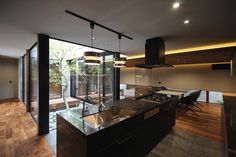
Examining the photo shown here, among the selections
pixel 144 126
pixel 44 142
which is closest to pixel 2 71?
pixel 44 142

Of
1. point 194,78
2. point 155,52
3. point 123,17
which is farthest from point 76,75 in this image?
point 194,78

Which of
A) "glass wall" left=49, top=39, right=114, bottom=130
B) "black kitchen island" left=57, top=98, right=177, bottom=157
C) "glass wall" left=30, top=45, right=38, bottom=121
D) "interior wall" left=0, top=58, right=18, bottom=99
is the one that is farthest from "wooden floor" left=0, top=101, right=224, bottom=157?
"interior wall" left=0, top=58, right=18, bottom=99

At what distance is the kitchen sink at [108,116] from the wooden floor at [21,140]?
124 cm

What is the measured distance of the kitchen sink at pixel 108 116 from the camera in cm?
177

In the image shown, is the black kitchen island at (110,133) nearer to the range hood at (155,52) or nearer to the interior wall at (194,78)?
the range hood at (155,52)

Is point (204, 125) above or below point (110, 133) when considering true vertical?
below

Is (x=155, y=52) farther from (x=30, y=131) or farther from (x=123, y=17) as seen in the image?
(x=30, y=131)

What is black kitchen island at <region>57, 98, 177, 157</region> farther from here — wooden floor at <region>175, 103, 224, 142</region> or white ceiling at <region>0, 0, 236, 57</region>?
white ceiling at <region>0, 0, 236, 57</region>

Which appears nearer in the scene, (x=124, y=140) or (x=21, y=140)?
(x=124, y=140)

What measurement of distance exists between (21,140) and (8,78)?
6401 mm

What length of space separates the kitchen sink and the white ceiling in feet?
5.61

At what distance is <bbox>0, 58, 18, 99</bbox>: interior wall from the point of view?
712 cm

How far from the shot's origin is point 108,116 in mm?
2010

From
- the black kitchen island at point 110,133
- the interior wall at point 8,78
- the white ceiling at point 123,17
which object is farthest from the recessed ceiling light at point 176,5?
the interior wall at point 8,78
